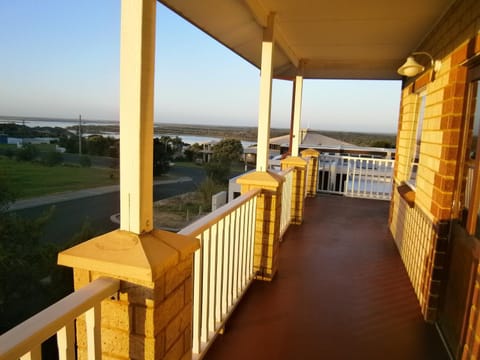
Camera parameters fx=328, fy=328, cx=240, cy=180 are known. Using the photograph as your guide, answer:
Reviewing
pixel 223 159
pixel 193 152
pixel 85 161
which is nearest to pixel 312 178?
pixel 85 161

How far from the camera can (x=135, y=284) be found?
1125 millimetres

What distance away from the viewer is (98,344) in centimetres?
104

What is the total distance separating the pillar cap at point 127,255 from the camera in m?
1.07

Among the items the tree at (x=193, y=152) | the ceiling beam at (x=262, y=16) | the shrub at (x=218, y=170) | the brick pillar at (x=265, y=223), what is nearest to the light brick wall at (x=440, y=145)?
the brick pillar at (x=265, y=223)

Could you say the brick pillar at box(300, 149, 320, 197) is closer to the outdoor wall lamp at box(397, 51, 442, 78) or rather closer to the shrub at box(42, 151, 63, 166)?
the outdoor wall lamp at box(397, 51, 442, 78)

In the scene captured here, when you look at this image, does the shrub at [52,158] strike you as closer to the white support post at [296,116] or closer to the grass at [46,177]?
the grass at [46,177]

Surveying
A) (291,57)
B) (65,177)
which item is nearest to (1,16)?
(65,177)

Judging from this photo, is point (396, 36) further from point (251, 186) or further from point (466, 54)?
point (251, 186)

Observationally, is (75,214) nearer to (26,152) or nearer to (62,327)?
(26,152)

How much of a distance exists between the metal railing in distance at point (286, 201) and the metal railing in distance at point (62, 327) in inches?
134

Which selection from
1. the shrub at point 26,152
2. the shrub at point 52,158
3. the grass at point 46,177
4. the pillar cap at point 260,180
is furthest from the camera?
the shrub at point 52,158

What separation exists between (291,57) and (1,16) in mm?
8891

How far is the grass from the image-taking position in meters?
9.96

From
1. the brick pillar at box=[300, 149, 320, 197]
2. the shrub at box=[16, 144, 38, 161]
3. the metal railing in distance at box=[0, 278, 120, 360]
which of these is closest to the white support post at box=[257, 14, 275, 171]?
the metal railing in distance at box=[0, 278, 120, 360]
